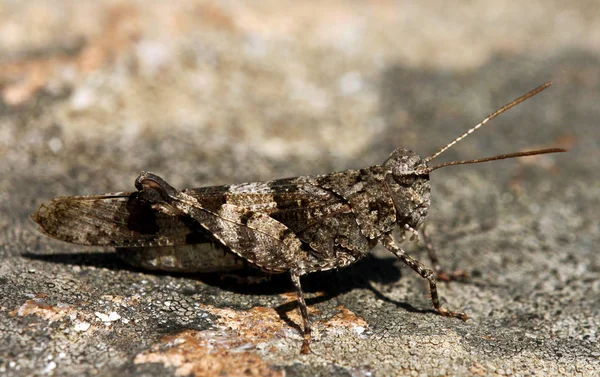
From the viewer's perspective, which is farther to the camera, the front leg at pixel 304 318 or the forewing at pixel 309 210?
the forewing at pixel 309 210

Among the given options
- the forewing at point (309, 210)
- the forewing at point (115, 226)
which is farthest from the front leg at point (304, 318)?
the forewing at point (115, 226)

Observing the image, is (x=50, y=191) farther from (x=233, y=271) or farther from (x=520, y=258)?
(x=520, y=258)

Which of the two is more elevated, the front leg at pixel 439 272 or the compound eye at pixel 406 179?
the compound eye at pixel 406 179

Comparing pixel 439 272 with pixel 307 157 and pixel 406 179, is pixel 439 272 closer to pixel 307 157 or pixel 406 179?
pixel 406 179

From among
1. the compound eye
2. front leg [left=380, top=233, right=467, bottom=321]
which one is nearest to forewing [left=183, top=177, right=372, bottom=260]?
front leg [left=380, top=233, right=467, bottom=321]

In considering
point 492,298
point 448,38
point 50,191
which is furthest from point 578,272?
point 50,191

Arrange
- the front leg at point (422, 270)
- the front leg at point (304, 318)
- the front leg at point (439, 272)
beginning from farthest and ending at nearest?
the front leg at point (439, 272), the front leg at point (422, 270), the front leg at point (304, 318)

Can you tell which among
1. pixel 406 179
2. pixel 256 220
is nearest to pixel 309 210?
pixel 256 220

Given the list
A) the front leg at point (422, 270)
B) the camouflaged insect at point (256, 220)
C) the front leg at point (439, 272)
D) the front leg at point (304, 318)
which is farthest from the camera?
the front leg at point (439, 272)

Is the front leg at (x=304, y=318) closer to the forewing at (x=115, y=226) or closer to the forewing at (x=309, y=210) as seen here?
the forewing at (x=309, y=210)
